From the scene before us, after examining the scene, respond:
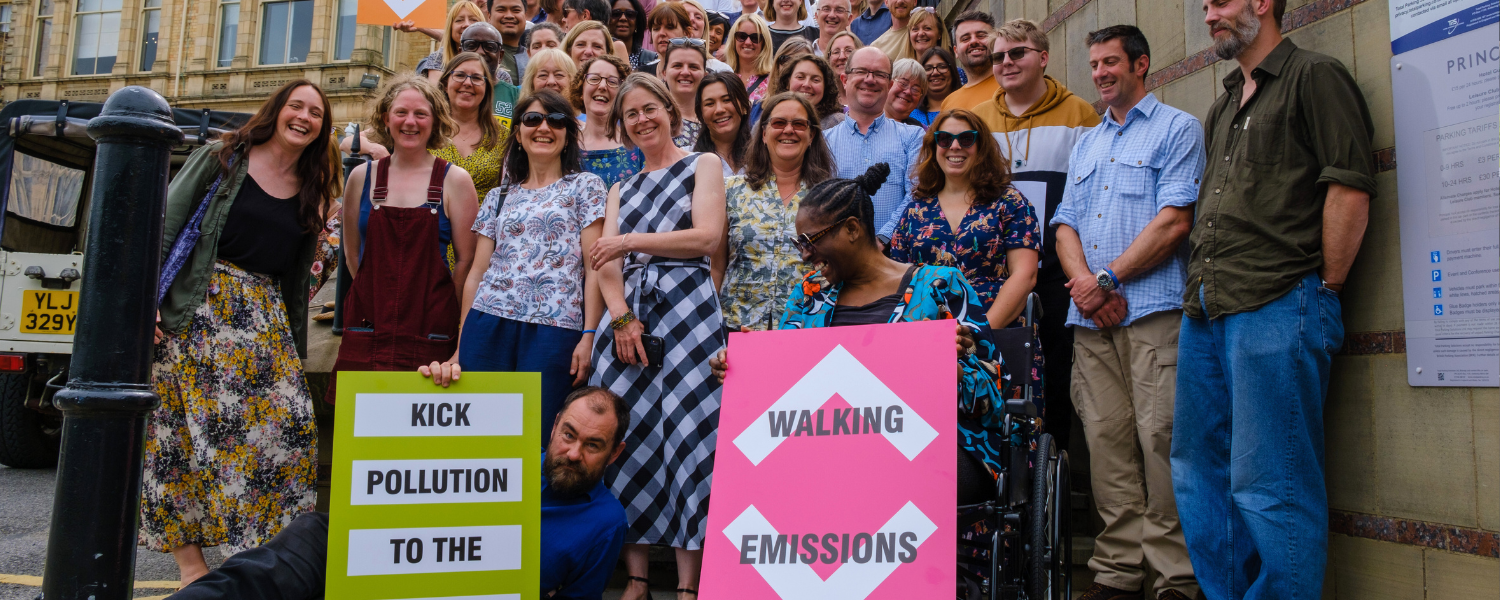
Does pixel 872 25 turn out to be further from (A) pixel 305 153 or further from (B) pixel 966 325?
(B) pixel 966 325

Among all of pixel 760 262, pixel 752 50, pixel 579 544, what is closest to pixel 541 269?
pixel 760 262

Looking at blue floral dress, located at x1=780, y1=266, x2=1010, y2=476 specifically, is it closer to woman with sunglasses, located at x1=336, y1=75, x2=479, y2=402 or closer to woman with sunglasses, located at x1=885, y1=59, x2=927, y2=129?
woman with sunglasses, located at x1=336, y1=75, x2=479, y2=402

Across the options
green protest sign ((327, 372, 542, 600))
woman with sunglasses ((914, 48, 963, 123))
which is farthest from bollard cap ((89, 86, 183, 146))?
woman with sunglasses ((914, 48, 963, 123))

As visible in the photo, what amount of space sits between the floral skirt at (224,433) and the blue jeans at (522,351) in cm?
76

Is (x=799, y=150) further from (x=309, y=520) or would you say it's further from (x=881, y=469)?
(x=309, y=520)

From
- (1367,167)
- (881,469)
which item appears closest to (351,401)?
(881,469)

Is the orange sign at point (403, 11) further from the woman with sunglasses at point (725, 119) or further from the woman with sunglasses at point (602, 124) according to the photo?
the woman with sunglasses at point (725, 119)

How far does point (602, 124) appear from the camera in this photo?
5133 millimetres

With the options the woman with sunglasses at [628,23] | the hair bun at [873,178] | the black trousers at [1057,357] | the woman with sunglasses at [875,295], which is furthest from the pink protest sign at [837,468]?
the woman with sunglasses at [628,23]

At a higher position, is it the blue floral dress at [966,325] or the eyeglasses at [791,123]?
the eyeglasses at [791,123]

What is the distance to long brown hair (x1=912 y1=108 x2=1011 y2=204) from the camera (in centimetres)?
428

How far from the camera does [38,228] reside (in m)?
7.59

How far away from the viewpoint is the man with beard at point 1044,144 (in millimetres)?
4766

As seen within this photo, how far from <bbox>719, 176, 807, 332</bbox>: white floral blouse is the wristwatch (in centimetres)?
125
